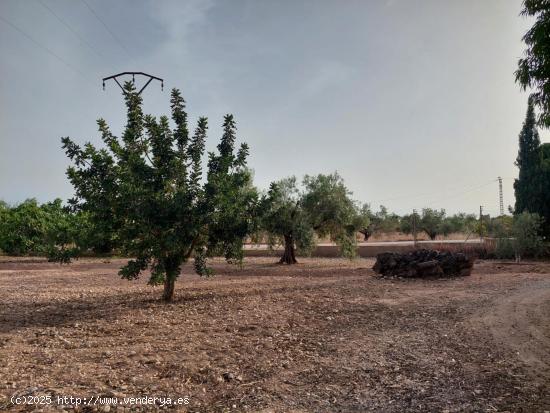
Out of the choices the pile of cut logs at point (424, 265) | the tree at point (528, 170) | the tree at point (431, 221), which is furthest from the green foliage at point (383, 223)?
the pile of cut logs at point (424, 265)

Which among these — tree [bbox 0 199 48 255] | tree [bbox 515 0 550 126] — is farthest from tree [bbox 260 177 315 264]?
tree [bbox 0 199 48 255]

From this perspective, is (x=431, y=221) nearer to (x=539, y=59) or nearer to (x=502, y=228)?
(x=502, y=228)

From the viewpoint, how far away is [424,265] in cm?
1733


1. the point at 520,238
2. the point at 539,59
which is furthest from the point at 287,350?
the point at 520,238

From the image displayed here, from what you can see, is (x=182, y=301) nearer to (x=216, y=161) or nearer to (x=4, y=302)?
(x=216, y=161)

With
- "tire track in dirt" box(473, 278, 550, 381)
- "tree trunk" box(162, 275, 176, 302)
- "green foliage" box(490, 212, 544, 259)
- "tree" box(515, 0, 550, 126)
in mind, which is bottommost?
"tire track in dirt" box(473, 278, 550, 381)

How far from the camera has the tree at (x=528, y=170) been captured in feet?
104

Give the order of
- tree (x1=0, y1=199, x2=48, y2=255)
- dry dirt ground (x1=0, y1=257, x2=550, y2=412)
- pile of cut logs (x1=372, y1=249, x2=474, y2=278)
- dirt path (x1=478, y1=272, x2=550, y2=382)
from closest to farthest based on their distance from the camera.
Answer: dry dirt ground (x1=0, y1=257, x2=550, y2=412)
dirt path (x1=478, y1=272, x2=550, y2=382)
pile of cut logs (x1=372, y1=249, x2=474, y2=278)
tree (x1=0, y1=199, x2=48, y2=255)

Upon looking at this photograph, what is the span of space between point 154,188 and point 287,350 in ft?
19.0

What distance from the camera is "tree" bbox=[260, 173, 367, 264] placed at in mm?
25641

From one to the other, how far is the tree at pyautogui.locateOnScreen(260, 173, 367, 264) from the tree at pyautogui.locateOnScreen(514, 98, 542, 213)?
15.1m

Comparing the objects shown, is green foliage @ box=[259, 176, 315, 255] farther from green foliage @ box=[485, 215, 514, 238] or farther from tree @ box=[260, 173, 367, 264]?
green foliage @ box=[485, 215, 514, 238]

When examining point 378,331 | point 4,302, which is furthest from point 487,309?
point 4,302

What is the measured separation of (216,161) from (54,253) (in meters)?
4.83
